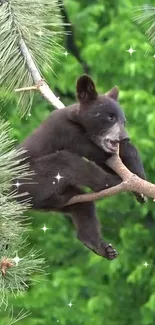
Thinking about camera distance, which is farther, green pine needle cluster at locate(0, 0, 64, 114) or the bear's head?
Answer: green pine needle cluster at locate(0, 0, 64, 114)

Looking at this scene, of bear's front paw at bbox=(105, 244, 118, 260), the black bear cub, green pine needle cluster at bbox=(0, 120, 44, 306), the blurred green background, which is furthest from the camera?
the blurred green background

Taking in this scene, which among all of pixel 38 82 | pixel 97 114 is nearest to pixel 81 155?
pixel 97 114

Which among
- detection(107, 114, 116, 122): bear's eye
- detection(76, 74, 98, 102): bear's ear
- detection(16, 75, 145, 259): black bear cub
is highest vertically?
detection(76, 74, 98, 102): bear's ear

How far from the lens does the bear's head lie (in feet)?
13.2

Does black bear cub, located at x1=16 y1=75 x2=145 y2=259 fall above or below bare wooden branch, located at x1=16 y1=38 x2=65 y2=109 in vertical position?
below

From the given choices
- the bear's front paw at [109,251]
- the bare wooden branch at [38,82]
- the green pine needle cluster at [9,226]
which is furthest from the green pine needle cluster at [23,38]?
the green pine needle cluster at [9,226]

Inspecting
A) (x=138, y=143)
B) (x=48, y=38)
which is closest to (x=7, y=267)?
(x=48, y=38)

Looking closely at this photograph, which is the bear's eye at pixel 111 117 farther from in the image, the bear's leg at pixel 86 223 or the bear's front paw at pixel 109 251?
the bear's front paw at pixel 109 251

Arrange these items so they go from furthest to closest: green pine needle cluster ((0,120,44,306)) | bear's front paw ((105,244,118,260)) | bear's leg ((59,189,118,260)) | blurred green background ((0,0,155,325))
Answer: blurred green background ((0,0,155,325)) < bear's leg ((59,189,118,260)) < bear's front paw ((105,244,118,260)) < green pine needle cluster ((0,120,44,306))

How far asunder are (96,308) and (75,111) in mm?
4382

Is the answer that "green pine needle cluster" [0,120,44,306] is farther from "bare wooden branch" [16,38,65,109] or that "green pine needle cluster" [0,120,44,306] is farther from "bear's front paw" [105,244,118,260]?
"bare wooden branch" [16,38,65,109]

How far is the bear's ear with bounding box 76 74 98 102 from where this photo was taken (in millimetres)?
4004

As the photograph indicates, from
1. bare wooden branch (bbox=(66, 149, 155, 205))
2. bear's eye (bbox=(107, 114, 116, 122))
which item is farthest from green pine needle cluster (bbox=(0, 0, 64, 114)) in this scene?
bare wooden branch (bbox=(66, 149, 155, 205))

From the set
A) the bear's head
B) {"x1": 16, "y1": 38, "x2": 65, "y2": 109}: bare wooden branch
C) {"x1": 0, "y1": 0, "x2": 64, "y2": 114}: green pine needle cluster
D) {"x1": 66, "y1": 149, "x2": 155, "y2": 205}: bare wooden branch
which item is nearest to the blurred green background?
{"x1": 0, "y1": 0, "x2": 64, "y2": 114}: green pine needle cluster
